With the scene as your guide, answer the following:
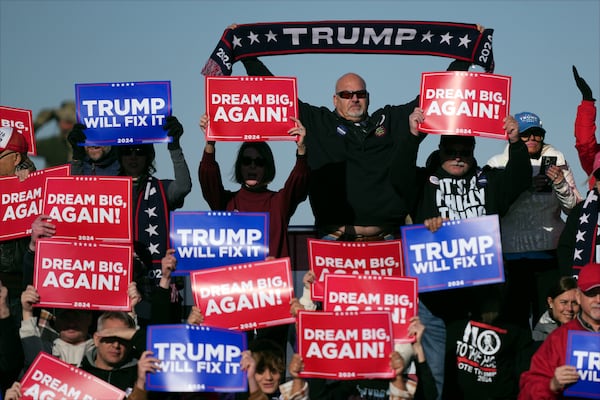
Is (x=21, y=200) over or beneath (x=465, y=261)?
over

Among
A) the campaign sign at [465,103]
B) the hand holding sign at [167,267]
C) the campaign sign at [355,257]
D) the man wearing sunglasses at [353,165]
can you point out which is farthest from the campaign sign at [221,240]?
the campaign sign at [465,103]

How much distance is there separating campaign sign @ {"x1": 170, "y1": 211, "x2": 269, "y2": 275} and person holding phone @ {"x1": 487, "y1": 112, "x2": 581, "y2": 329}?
2.10 metres

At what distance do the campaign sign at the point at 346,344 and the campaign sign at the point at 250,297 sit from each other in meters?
0.56

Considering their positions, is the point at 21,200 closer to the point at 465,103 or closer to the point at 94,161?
the point at 94,161

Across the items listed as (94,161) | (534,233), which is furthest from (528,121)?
(94,161)

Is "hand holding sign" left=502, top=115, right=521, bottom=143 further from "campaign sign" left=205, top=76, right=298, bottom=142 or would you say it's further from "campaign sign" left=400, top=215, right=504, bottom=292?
"campaign sign" left=205, top=76, right=298, bottom=142

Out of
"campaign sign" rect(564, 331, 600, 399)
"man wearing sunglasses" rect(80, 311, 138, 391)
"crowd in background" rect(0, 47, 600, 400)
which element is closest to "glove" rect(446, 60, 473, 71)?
"crowd in background" rect(0, 47, 600, 400)

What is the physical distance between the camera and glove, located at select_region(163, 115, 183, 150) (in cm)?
1066

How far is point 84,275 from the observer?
32.1ft

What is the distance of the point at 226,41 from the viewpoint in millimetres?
11625

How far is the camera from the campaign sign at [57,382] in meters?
8.84

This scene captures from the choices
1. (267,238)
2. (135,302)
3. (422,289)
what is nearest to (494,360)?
(422,289)

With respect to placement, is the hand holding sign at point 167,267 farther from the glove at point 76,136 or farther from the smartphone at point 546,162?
the smartphone at point 546,162

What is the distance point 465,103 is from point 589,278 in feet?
7.07
